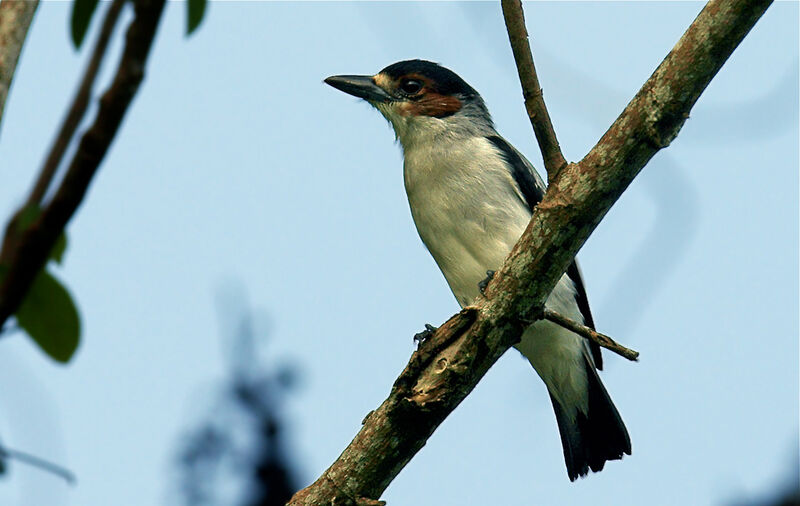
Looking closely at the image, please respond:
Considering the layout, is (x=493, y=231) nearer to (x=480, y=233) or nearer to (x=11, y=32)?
(x=480, y=233)

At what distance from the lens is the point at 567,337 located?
5.04 metres

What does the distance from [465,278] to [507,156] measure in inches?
26.9

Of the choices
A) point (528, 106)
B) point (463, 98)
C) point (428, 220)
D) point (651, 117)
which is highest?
point (463, 98)

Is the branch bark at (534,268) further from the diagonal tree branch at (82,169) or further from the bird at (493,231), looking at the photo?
the diagonal tree branch at (82,169)

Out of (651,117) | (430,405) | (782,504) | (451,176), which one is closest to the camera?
(651,117)

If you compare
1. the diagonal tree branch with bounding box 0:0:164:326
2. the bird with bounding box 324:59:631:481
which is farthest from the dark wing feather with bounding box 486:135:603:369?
the diagonal tree branch with bounding box 0:0:164:326

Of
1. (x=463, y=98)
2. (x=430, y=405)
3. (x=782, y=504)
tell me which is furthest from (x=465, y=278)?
(x=782, y=504)

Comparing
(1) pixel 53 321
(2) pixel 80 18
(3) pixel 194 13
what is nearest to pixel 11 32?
(2) pixel 80 18

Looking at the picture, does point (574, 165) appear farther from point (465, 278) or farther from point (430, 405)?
point (465, 278)

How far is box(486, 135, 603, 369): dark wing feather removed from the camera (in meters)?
4.93

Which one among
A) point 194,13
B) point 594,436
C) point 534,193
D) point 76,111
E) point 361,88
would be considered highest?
point 361,88

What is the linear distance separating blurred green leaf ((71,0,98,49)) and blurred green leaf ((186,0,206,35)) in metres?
0.17

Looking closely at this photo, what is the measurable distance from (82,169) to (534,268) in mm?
2150

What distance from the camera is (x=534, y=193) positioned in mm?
4973
